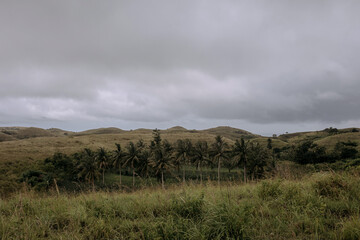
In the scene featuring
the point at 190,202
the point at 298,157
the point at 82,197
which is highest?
the point at 190,202

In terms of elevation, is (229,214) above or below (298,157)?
above

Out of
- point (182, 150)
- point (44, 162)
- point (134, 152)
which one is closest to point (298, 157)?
point (182, 150)

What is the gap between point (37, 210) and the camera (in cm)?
448

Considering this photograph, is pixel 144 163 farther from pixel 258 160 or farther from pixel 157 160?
pixel 258 160

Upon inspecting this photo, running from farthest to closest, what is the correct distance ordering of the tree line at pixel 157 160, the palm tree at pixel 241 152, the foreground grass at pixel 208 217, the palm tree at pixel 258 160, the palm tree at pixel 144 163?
the palm tree at pixel 241 152 < the palm tree at pixel 144 163 < the palm tree at pixel 258 160 < the tree line at pixel 157 160 < the foreground grass at pixel 208 217

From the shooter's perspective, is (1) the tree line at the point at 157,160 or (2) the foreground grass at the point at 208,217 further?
(1) the tree line at the point at 157,160

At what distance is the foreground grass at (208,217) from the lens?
3.24 meters

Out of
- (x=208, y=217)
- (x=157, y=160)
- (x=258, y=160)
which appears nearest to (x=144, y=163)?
(x=157, y=160)

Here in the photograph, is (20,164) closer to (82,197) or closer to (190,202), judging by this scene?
(82,197)

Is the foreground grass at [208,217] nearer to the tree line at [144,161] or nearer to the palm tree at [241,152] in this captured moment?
the tree line at [144,161]

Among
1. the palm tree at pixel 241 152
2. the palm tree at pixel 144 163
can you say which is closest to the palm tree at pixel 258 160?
the palm tree at pixel 241 152

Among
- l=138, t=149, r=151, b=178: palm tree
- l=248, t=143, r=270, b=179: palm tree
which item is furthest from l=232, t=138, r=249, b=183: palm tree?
l=138, t=149, r=151, b=178: palm tree

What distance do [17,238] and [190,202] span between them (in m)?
3.30

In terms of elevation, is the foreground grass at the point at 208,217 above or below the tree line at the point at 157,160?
above
